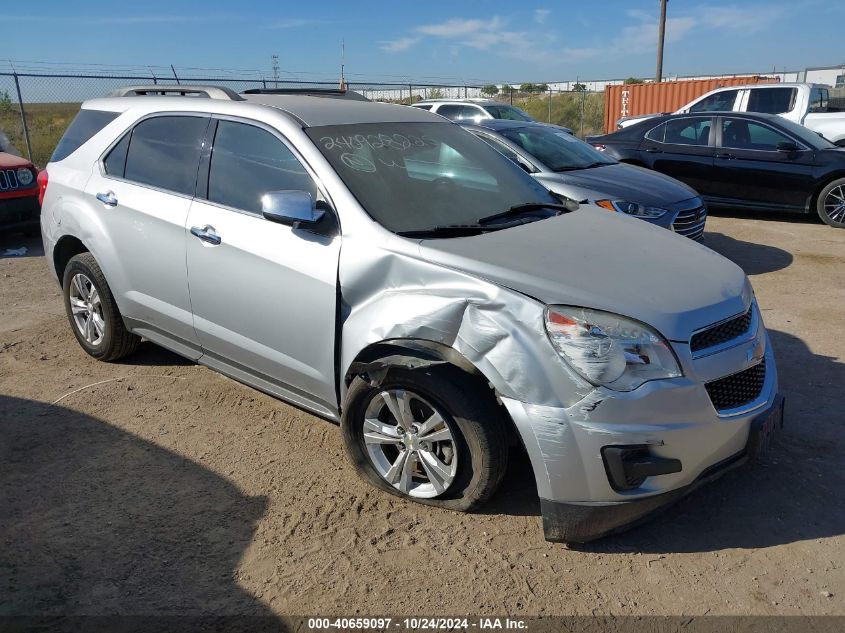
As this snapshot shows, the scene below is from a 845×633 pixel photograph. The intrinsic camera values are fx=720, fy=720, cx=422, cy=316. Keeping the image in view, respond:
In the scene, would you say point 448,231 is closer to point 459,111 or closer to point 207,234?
point 207,234

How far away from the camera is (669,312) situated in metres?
2.89

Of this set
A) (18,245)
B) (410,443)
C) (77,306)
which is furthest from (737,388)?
(18,245)

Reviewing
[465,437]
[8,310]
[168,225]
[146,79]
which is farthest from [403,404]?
[146,79]

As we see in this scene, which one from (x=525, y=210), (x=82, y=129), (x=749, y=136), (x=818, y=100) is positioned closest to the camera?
(x=525, y=210)

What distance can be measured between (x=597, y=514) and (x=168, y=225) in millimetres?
2809

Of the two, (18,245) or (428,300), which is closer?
(428,300)

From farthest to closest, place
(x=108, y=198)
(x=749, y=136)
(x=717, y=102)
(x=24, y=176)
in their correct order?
1. (x=717, y=102)
2. (x=749, y=136)
3. (x=24, y=176)
4. (x=108, y=198)

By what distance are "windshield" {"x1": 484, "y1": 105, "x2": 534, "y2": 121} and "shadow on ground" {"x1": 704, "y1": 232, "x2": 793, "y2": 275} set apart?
286 inches

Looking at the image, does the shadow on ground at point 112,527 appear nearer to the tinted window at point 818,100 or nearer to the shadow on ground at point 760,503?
the shadow on ground at point 760,503

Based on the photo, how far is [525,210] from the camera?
395 cm

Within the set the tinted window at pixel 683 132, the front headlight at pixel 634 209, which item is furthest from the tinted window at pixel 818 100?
the front headlight at pixel 634 209

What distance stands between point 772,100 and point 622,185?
788 cm

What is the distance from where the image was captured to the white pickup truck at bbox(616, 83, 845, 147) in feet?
41.7

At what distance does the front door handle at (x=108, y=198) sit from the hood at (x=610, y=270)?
2.37 metres
